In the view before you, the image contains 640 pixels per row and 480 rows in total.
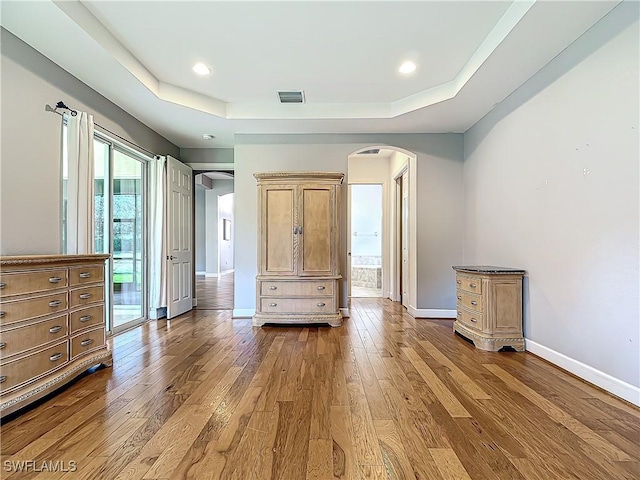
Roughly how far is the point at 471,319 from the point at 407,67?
2.61 m

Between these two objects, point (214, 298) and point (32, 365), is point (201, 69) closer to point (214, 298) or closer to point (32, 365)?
point (32, 365)

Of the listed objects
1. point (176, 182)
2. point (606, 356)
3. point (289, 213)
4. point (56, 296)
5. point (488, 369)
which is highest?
point (176, 182)

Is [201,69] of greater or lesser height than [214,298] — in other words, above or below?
above

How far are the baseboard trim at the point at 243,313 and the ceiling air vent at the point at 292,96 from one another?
280cm

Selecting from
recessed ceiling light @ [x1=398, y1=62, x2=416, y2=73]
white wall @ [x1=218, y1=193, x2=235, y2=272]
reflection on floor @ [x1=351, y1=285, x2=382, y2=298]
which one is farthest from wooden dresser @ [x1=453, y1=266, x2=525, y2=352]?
white wall @ [x1=218, y1=193, x2=235, y2=272]

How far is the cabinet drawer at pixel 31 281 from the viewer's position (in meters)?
1.96

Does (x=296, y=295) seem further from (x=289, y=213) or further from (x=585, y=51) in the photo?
(x=585, y=51)

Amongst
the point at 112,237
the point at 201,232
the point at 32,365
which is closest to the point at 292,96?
the point at 112,237

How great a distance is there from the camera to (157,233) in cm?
457

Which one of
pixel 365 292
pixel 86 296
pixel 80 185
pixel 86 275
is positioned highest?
pixel 80 185

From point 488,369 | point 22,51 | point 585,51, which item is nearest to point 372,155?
point 585,51

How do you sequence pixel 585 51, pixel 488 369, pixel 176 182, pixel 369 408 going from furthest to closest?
pixel 176 182 < pixel 488 369 < pixel 585 51 < pixel 369 408

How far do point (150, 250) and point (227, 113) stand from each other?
82.8 inches

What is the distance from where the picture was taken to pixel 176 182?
494 cm
